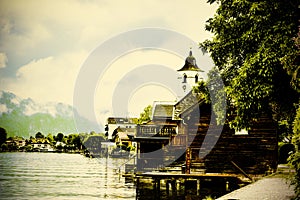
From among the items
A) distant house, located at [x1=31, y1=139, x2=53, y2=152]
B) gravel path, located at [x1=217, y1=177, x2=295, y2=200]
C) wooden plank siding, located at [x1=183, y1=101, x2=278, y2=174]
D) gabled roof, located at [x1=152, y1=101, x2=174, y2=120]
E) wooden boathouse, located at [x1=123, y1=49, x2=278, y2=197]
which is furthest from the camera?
distant house, located at [x1=31, y1=139, x2=53, y2=152]

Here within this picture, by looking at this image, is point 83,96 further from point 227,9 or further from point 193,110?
point 227,9

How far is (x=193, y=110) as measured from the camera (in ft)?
93.5

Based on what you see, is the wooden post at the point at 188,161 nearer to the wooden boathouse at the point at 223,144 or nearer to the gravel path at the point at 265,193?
the wooden boathouse at the point at 223,144

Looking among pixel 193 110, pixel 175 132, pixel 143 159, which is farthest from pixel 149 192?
pixel 175 132

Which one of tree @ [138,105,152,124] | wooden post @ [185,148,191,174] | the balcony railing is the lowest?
wooden post @ [185,148,191,174]

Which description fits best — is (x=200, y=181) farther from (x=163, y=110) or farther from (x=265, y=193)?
(x=163, y=110)

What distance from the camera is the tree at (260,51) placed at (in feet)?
58.1

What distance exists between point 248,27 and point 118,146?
86020 millimetres

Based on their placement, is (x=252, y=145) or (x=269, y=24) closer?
(x=269, y=24)

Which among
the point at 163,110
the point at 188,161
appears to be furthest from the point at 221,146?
the point at 163,110

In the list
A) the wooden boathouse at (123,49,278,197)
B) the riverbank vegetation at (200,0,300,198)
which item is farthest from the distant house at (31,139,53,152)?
the riverbank vegetation at (200,0,300,198)

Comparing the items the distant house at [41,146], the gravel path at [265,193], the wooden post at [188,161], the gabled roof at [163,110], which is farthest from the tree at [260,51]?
the distant house at [41,146]

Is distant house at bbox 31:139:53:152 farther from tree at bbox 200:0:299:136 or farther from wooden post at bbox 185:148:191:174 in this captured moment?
tree at bbox 200:0:299:136

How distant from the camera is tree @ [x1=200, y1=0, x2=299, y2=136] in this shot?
1770cm
